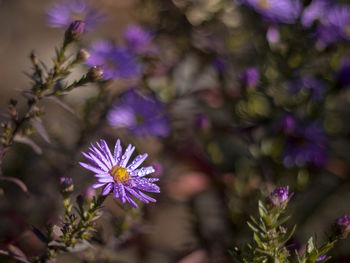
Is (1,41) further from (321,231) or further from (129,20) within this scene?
(321,231)

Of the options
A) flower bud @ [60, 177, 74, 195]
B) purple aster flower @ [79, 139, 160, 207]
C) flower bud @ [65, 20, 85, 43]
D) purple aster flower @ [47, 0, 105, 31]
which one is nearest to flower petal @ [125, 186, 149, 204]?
purple aster flower @ [79, 139, 160, 207]

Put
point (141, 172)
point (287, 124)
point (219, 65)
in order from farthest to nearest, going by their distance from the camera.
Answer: point (219, 65) → point (287, 124) → point (141, 172)

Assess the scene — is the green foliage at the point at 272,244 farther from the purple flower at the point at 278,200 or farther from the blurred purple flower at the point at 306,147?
the blurred purple flower at the point at 306,147

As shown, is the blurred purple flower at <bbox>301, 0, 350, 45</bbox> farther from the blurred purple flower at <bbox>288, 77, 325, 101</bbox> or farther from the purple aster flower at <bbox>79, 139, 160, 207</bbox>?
the purple aster flower at <bbox>79, 139, 160, 207</bbox>

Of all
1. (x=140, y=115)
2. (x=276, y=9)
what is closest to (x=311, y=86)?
(x=276, y=9)

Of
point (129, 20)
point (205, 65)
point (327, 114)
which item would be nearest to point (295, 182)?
point (327, 114)

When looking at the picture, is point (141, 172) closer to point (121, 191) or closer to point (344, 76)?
point (121, 191)
